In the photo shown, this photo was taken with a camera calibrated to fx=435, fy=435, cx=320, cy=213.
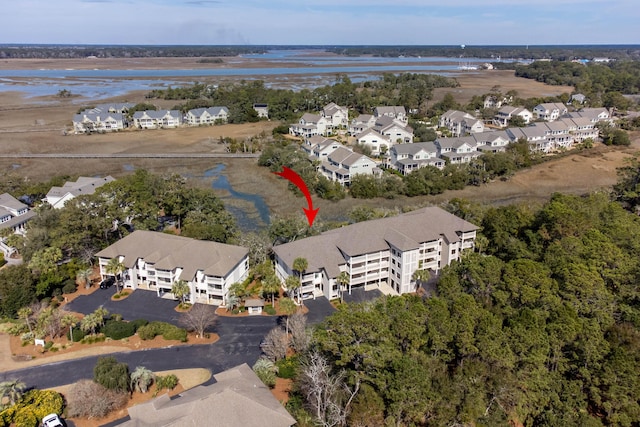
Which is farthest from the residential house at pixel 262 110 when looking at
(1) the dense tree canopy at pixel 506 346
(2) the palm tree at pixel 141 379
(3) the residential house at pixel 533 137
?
(2) the palm tree at pixel 141 379

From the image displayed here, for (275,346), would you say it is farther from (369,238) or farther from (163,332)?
(369,238)

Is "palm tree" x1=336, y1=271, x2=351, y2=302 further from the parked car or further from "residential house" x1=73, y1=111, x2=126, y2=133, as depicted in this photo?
"residential house" x1=73, y1=111, x2=126, y2=133

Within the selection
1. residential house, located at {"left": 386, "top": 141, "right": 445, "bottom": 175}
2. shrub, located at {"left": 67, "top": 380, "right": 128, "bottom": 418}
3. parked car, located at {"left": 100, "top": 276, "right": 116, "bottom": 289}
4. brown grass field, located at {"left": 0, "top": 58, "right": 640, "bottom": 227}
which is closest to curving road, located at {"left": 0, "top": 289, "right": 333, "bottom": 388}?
parked car, located at {"left": 100, "top": 276, "right": 116, "bottom": 289}

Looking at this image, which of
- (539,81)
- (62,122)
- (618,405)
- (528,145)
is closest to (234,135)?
(62,122)

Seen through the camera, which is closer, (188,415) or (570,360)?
(188,415)

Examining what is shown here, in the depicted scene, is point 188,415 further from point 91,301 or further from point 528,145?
point 528,145

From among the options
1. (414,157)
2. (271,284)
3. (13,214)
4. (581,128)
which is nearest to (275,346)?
(271,284)
